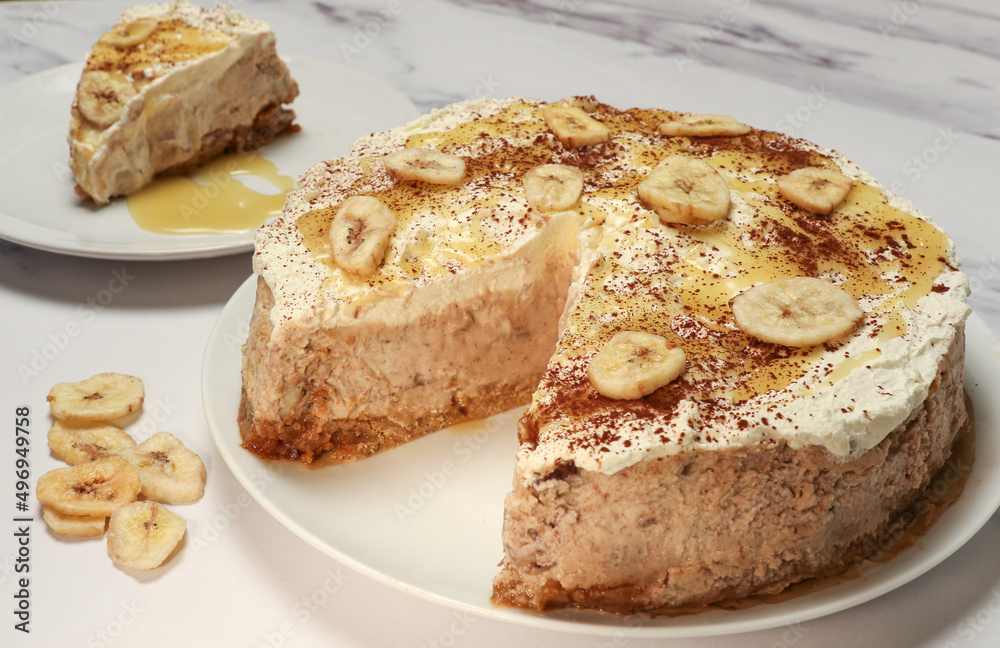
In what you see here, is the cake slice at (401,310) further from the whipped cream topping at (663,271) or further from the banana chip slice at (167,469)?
Answer: the banana chip slice at (167,469)

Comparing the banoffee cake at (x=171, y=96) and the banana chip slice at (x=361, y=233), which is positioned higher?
the banana chip slice at (x=361, y=233)

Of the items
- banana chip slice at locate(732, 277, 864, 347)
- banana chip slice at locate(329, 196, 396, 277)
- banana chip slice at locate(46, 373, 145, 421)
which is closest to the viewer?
banana chip slice at locate(732, 277, 864, 347)

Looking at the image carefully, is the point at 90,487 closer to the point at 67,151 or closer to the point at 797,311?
the point at 797,311

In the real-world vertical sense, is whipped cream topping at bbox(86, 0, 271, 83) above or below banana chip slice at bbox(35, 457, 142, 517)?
above

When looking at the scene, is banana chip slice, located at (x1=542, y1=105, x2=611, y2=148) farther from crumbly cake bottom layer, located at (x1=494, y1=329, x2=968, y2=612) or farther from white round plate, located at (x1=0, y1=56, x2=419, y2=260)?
crumbly cake bottom layer, located at (x1=494, y1=329, x2=968, y2=612)

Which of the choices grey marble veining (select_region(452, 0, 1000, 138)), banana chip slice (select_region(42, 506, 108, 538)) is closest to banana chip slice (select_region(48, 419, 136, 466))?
banana chip slice (select_region(42, 506, 108, 538))

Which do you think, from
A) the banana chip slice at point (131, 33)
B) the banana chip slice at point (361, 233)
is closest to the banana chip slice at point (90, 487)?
the banana chip slice at point (361, 233)

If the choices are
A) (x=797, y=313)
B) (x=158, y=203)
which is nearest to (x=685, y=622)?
(x=797, y=313)
